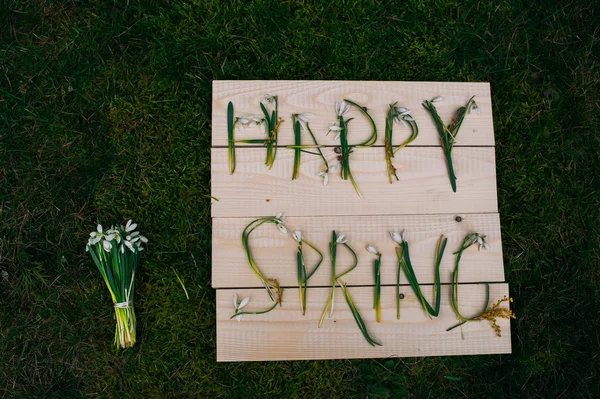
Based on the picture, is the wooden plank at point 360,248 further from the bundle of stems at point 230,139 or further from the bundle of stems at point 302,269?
the bundle of stems at point 230,139

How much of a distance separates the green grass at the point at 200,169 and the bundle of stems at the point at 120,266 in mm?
96

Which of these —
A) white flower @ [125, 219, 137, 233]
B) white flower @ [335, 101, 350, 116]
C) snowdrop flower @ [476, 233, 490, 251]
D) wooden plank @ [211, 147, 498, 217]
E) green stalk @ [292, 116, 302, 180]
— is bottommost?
snowdrop flower @ [476, 233, 490, 251]

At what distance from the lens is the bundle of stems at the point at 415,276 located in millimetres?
2182

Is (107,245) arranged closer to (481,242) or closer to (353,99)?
(353,99)

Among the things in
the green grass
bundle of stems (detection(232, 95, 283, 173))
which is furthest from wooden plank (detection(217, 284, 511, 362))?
bundle of stems (detection(232, 95, 283, 173))

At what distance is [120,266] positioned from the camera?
216 cm

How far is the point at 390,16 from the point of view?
247 cm

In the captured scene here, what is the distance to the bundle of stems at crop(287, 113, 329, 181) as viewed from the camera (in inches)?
86.6

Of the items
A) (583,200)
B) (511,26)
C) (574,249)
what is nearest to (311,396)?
(574,249)

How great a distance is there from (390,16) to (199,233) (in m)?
1.54

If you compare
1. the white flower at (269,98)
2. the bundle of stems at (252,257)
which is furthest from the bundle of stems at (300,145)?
the bundle of stems at (252,257)

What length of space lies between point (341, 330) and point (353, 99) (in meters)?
1.13

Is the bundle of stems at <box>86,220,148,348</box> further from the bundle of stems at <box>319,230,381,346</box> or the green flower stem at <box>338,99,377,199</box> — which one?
the green flower stem at <box>338,99,377,199</box>

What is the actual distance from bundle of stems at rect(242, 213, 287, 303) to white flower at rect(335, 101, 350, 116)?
0.58 metres
